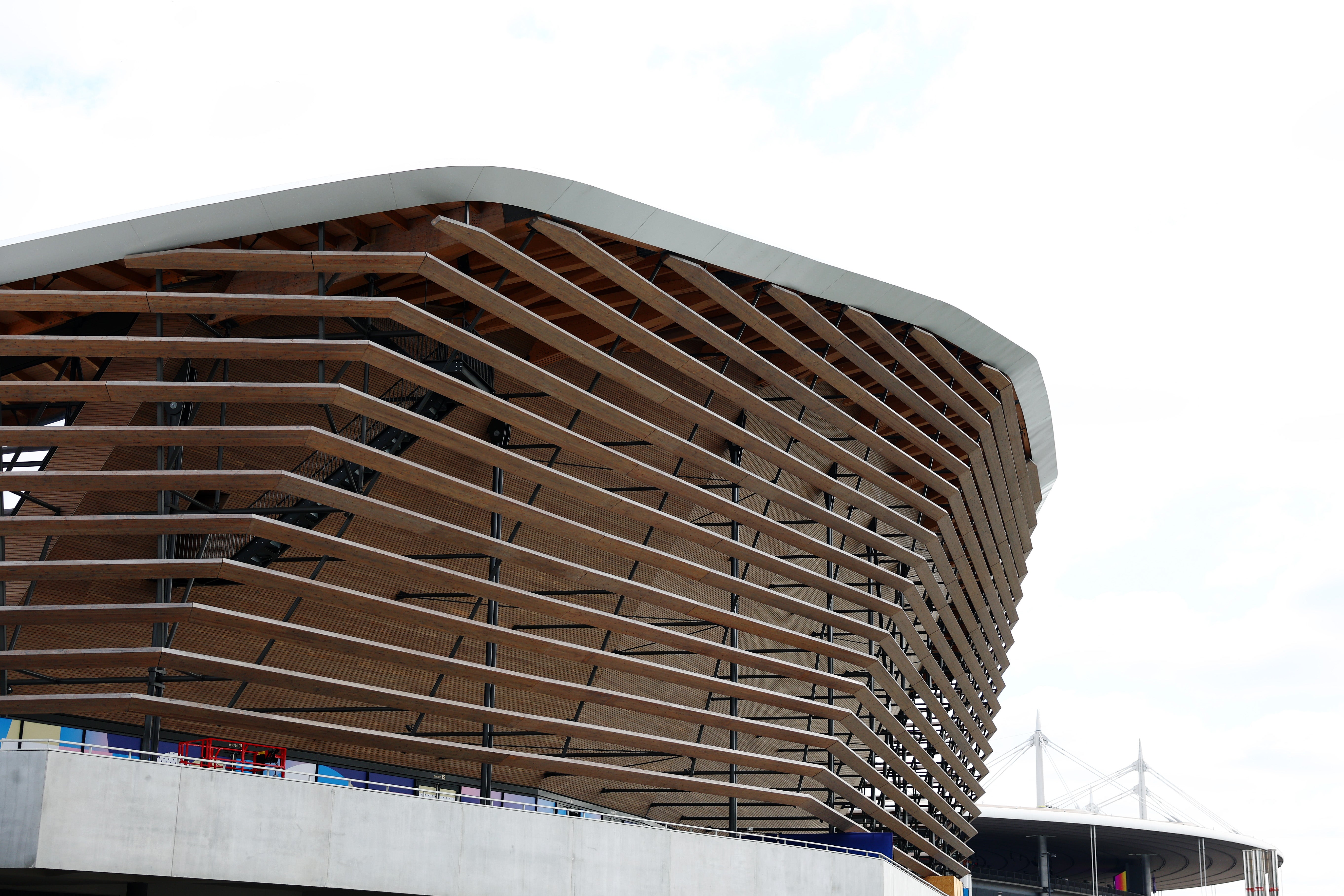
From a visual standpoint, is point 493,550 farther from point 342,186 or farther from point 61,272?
point 61,272

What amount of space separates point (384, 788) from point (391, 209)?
375 inches

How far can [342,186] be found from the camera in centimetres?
1944

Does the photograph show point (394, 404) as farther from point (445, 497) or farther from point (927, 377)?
point (927, 377)

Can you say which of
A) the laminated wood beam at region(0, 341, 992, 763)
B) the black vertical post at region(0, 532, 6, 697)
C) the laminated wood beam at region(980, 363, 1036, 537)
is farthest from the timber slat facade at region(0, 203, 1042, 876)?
the black vertical post at region(0, 532, 6, 697)

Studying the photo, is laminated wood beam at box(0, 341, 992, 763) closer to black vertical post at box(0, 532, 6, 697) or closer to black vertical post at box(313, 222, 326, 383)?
black vertical post at box(313, 222, 326, 383)

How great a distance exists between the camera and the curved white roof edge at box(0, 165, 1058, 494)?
19000 mm

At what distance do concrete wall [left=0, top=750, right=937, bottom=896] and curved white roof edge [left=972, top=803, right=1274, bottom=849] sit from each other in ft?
167

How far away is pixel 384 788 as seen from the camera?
71.0 feet

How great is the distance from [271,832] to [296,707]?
5224mm

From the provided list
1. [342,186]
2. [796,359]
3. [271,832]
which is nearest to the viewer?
[271,832]

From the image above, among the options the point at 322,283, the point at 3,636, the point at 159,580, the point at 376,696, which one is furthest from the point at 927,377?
the point at 3,636

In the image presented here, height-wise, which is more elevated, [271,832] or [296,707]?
[296,707]

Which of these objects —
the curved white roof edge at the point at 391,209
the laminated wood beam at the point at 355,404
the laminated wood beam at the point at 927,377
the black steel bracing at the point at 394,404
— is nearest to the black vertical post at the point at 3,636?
the laminated wood beam at the point at 355,404

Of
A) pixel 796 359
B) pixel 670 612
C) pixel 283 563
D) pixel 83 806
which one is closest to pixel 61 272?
pixel 283 563
